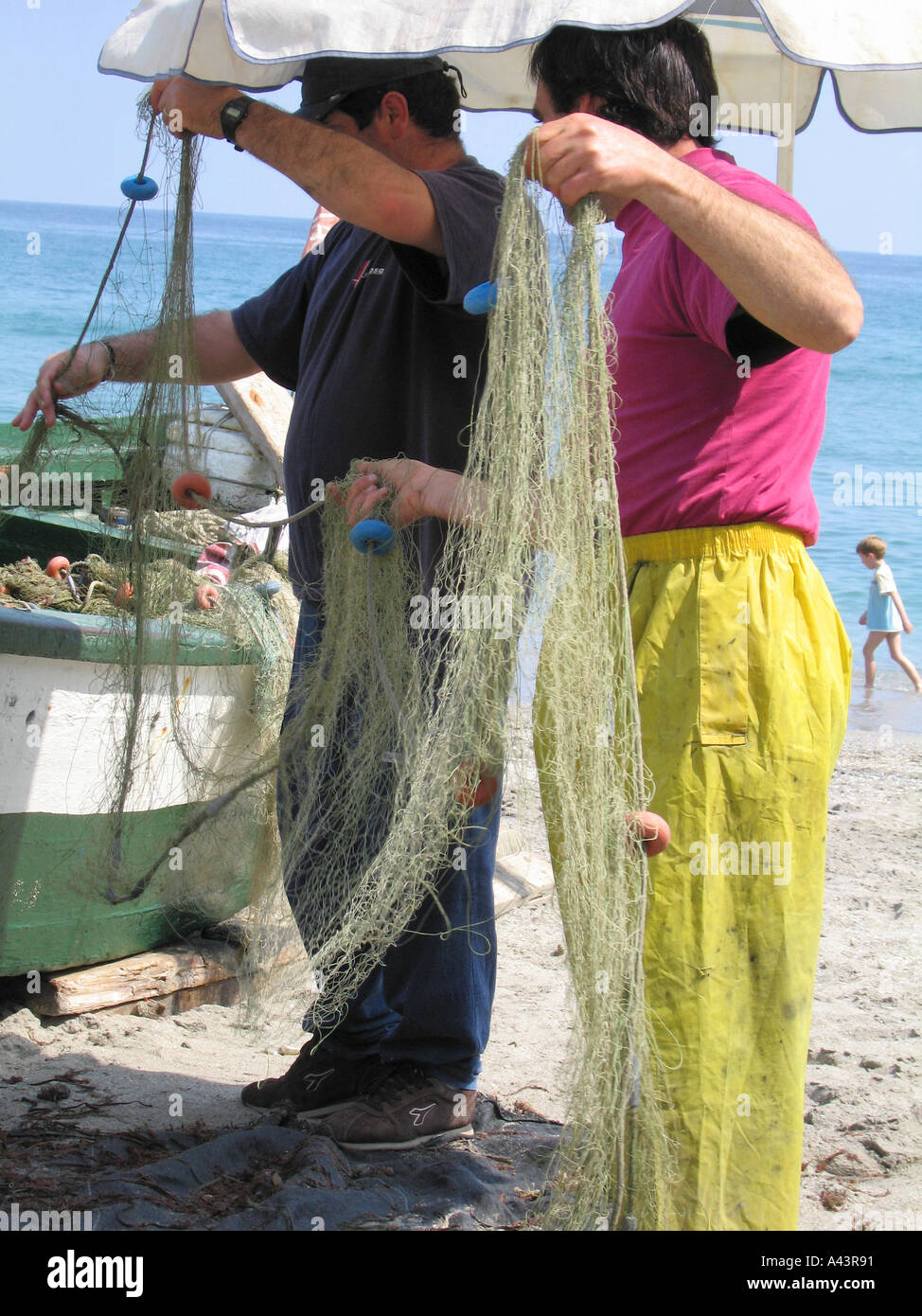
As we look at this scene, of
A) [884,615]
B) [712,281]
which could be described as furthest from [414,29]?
[884,615]

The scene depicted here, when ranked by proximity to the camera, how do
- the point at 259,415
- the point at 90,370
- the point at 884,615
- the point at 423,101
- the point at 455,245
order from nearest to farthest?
the point at 455,245 → the point at 423,101 → the point at 90,370 → the point at 259,415 → the point at 884,615

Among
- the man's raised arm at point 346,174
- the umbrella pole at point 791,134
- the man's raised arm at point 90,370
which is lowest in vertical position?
the man's raised arm at point 90,370

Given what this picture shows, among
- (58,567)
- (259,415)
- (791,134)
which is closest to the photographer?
(791,134)

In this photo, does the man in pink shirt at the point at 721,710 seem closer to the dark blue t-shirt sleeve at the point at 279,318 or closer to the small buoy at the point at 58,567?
the dark blue t-shirt sleeve at the point at 279,318

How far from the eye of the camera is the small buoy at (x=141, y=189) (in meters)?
2.68

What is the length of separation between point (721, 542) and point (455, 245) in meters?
0.84

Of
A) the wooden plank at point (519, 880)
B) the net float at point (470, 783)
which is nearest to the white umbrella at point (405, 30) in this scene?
the net float at point (470, 783)

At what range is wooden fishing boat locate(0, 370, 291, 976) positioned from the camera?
3156 mm

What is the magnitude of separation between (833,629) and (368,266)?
146 centimetres

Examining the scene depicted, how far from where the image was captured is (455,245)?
2.31 meters

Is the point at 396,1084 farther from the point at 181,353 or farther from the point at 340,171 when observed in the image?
the point at 340,171

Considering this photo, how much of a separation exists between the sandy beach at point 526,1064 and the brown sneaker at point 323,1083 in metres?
0.11

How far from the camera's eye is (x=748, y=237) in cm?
169

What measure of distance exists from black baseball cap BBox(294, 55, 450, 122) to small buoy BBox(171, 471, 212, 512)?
0.83 m
